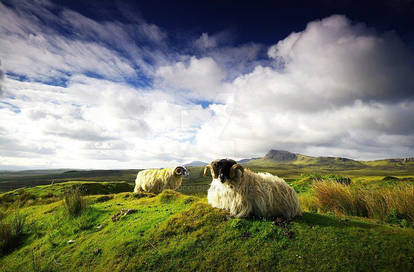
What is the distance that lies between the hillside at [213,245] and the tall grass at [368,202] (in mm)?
2495

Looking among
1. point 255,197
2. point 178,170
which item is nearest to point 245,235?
point 255,197

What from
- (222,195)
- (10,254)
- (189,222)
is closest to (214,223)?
(189,222)

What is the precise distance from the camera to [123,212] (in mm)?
7191

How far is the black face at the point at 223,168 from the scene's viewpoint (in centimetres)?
629

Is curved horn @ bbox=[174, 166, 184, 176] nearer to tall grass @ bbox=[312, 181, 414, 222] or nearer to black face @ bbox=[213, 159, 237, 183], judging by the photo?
black face @ bbox=[213, 159, 237, 183]

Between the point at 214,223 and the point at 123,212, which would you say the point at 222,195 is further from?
the point at 123,212

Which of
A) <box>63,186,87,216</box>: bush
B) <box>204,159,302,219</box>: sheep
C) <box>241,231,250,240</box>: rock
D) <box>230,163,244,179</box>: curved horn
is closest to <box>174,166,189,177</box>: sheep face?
<box>63,186,87,216</box>: bush

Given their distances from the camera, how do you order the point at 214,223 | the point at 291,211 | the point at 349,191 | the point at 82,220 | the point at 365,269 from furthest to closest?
the point at 349,191
the point at 82,220
the point at 291,211
the point at 214,223
the point at 365,269

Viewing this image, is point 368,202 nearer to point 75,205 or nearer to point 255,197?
point 255,197

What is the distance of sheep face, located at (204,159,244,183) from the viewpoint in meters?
6.27

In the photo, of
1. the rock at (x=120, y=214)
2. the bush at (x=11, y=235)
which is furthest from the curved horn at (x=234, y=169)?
the bush at (x=11, y=235)

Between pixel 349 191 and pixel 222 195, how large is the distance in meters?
5.93

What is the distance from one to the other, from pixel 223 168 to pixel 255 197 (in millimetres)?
1369

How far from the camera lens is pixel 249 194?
5969 mm
